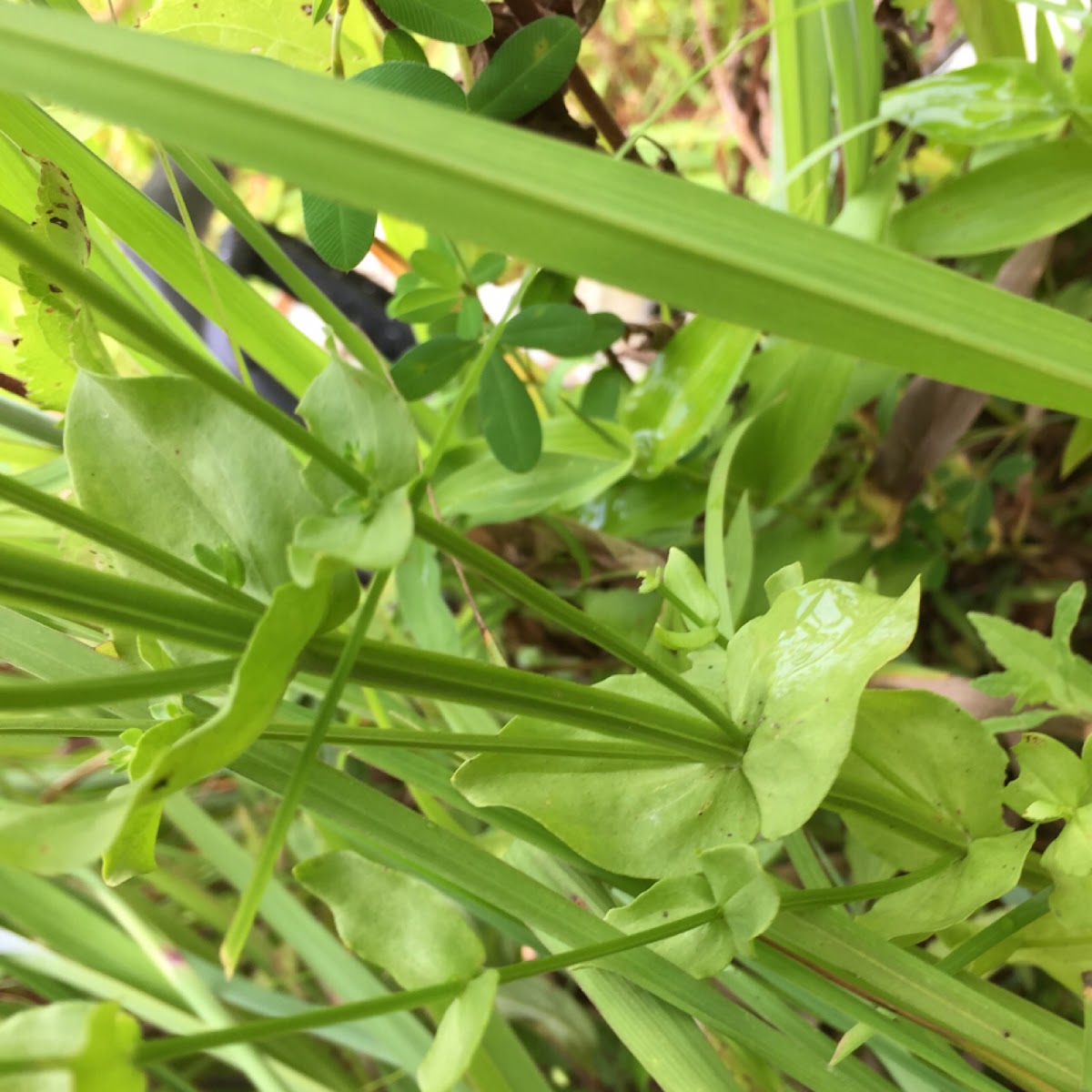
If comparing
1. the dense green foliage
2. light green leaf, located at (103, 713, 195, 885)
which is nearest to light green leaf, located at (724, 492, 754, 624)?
the dense green foliage

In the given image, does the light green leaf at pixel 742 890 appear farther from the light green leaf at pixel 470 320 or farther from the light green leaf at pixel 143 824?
the light green leaf at pixel 470 320

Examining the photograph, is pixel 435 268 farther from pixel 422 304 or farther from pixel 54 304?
pixel 54 304

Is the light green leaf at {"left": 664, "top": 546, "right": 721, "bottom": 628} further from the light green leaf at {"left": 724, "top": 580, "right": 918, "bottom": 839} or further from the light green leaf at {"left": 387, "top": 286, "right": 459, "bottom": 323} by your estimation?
the light green leaf at {"left": 387, "top": 286, "right": 459, "bottom": 323}

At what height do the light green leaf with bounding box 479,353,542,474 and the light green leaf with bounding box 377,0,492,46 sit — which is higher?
the light green leaf with bounding box 377,0,492,46

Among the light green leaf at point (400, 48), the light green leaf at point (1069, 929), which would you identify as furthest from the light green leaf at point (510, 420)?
the light green leaf at point (1069, 929)

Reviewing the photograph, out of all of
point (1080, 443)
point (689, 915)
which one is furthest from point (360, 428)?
point (1080, 443)

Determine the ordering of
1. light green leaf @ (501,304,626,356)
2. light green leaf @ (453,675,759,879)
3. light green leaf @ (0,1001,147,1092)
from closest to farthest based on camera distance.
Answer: light green leaf @ (0,1001,147,1092)
light green leaf @ (453,675,759,879)
light green leaf @ (501,304,626,356)

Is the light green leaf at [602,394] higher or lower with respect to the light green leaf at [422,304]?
lower
